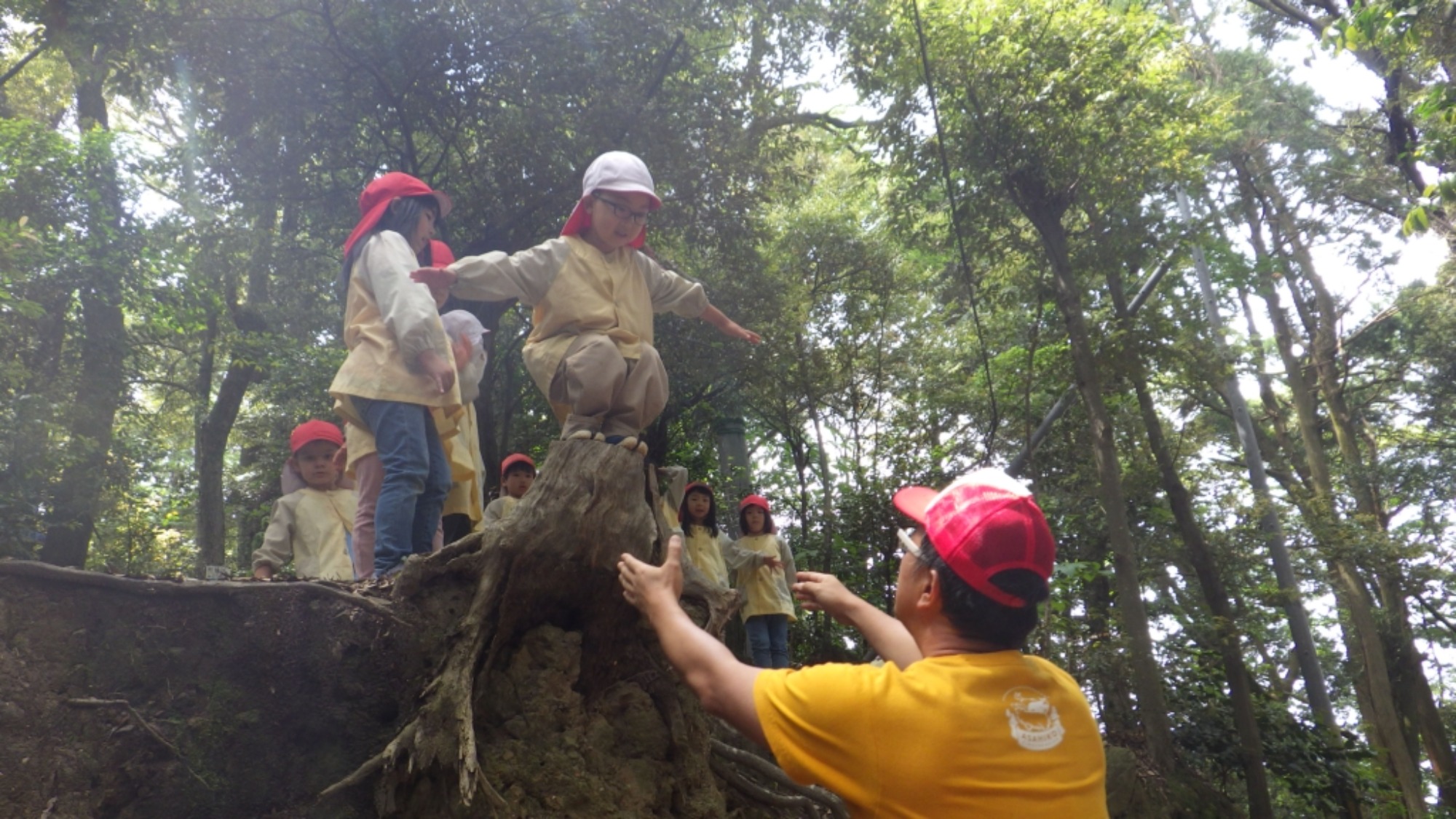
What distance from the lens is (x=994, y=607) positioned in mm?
1761

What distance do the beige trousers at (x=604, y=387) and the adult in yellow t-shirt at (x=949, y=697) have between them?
6.66ft

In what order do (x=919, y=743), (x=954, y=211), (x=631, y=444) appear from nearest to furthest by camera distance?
(x=919, y=743) < (x=631, y=444) < (x=954, y=211)

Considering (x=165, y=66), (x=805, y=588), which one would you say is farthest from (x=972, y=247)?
(x=805, y=588)

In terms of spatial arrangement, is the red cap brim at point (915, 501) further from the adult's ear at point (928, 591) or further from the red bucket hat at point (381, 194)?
the red bucket hat at point (381, 194)

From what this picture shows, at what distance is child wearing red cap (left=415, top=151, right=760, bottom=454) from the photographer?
12.7ft

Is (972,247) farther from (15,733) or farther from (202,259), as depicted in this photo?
(15,733)

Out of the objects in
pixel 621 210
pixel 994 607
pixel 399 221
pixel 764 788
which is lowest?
pixel 764 788

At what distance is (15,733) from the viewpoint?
9.98 ft

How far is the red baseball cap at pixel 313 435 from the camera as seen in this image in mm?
5297

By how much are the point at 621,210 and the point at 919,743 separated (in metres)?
2.96

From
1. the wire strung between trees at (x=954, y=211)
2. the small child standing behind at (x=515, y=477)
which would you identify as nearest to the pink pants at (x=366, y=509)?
the small child standing behind at (x=515, y=477)

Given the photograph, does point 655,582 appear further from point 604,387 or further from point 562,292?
point 562,292

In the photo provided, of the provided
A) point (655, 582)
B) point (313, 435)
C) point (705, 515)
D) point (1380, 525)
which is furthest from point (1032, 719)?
point (1380, 525)

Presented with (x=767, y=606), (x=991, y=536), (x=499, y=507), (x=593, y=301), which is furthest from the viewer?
(x=767, y=606)
